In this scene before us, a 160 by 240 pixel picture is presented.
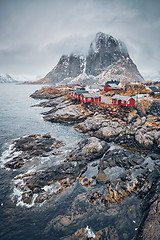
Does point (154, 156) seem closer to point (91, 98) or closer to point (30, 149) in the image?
point (30, 149)

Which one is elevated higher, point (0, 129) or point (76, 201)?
point (0, 129)

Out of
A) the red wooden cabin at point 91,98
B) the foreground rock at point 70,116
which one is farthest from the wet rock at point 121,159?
the red wooden cabin at point 91,98

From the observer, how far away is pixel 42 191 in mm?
18531

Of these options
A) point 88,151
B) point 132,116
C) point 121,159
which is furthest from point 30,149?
point 132,116

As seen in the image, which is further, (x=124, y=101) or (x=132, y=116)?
(x=124, y=101)

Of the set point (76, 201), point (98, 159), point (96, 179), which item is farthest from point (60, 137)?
point (76, 201)

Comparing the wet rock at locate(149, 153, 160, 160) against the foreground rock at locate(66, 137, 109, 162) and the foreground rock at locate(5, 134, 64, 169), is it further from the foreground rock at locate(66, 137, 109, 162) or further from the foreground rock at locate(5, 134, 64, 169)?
the foreground rock at locate(5, 134, 64, 169)

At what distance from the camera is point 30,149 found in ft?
95.5

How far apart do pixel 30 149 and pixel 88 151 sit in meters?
13.5

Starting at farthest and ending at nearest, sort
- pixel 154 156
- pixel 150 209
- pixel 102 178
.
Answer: pixel 154 156 < pixel 102 178 < pixel 150 209

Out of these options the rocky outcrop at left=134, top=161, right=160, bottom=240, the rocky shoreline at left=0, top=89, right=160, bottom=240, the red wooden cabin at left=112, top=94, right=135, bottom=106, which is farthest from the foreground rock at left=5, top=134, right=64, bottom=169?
the red wooden cabin at left=112, top=94, right=135, bottom=106

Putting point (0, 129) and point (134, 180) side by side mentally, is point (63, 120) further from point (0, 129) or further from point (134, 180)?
point (134, 180)

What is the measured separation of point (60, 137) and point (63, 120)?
47.4 feet

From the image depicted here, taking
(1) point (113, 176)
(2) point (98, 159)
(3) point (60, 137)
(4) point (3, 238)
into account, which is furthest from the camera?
(3) point (60, 137)
